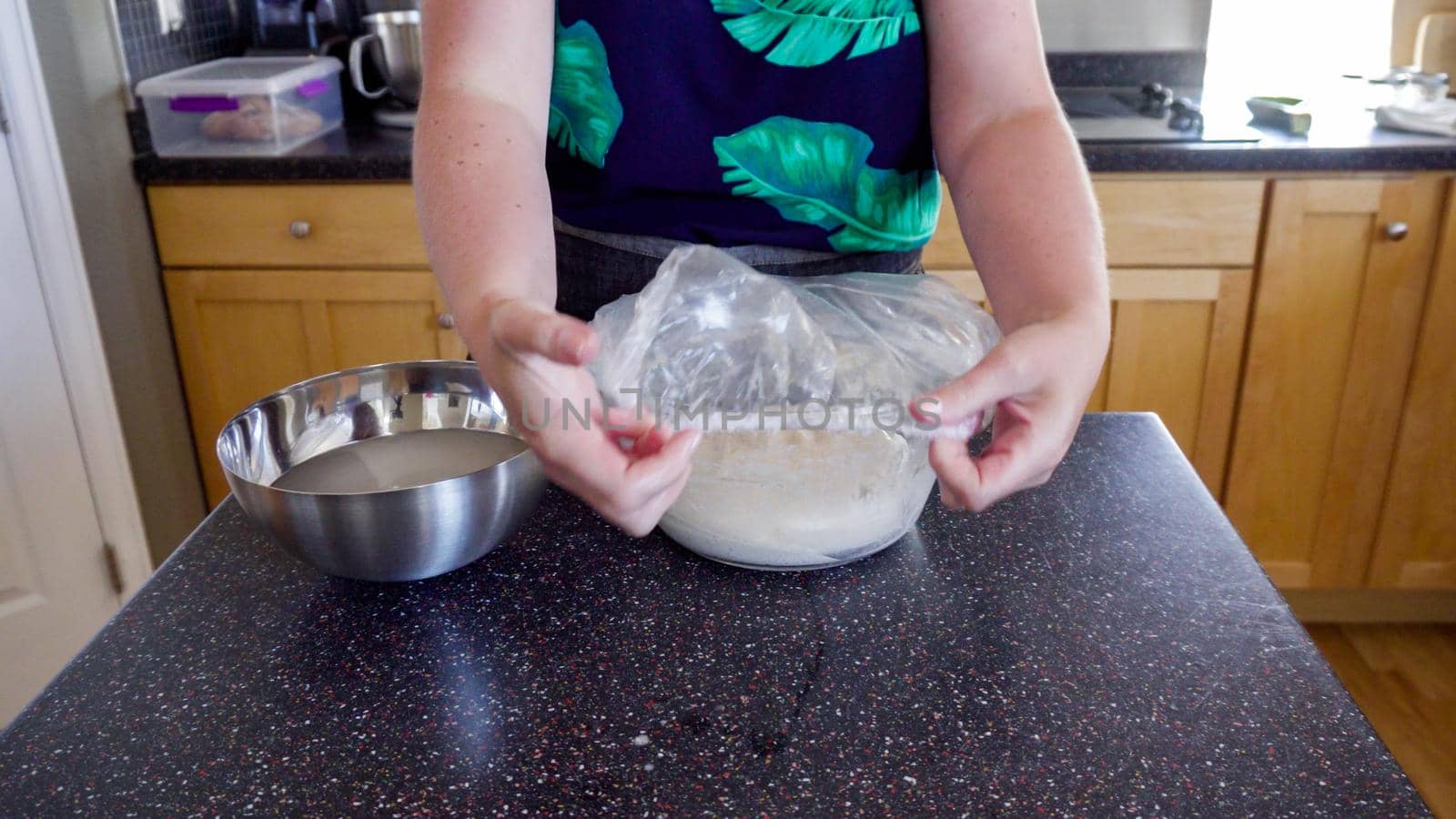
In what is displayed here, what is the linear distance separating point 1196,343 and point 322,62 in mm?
1455

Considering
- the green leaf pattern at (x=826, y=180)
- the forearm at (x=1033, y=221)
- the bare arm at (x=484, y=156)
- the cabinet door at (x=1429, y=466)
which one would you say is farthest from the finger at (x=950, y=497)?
the cabinet door at (x=1429, y=466)

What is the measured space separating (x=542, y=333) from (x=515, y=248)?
5.6 inches

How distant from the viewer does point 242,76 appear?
5.57ft

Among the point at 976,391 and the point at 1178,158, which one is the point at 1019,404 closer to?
the point at 976,391

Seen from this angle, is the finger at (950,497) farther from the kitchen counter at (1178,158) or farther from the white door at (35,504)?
the white door at (35,504)

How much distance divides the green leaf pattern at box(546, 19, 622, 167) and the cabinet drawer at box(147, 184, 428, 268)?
837 mm

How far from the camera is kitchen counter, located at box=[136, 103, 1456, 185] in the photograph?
1484 mm

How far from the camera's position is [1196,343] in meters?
1.64

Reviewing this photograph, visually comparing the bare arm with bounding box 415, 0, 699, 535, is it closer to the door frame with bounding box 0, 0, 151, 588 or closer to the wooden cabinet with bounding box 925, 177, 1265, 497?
the wooden cabinet with bounding box 925, 177, 1265, 497

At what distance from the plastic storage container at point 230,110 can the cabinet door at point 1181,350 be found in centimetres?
102

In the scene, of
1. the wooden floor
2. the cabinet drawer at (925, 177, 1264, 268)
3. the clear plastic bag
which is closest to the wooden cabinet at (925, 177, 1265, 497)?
the cabinet drawer at (925, 177, 1264, 268)

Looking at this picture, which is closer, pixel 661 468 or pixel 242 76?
pixel 661 468

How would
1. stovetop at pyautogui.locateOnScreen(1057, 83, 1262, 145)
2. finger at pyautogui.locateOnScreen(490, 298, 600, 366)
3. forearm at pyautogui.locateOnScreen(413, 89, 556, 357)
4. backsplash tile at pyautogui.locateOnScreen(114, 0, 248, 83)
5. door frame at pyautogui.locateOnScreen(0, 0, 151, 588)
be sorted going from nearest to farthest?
1. finger at pyautogui.locateOnScreen(490, 298, 600, 366)
2. forearm at pyautogui.locateOnScreen(413, 89, 556, 357)
3. door frame at pyautogui.locateOnScreen(0, 0, 151, 588)
4. stovetop at pyautogui.locateOnScreen(1057, 83, 1262, 145)
5. backsplash tile at pyautogui.locateOnScreen(114, 0, 248, 83)

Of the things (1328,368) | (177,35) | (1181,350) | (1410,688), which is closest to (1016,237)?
(1181,350)
